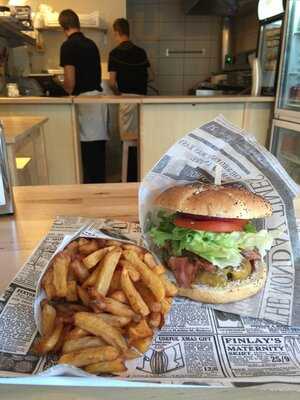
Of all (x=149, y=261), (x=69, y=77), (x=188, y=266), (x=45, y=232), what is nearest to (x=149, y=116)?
(x=69, y=77)

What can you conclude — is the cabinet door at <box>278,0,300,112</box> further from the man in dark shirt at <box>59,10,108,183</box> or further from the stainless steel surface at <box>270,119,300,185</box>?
the man in dark shirt at <box>59,10,108,183</box>

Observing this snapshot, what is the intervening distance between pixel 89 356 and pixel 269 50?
3.97m

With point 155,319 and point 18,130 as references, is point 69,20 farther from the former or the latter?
point 155,319

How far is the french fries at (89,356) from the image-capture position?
1.49 ft

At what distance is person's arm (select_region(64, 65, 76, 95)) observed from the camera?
10.9 ft

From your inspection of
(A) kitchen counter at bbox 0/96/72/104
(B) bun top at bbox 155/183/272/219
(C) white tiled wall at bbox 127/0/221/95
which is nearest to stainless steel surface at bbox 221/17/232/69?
(C) white tiled wall at bbox 127/0/221/95

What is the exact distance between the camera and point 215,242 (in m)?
0.80

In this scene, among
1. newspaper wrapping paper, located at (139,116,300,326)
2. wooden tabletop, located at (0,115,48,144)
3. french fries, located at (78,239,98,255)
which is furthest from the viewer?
wooden tabletop, located at (0,115,48,144)

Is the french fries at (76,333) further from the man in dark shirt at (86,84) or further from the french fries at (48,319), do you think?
the man in dark shirt at (86,84)

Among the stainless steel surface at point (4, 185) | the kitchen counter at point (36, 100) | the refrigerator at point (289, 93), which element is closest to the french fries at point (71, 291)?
the stainless steel surface at point (4, 185)

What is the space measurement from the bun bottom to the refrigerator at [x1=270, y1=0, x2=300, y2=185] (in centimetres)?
253

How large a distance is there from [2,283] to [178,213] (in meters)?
0.44

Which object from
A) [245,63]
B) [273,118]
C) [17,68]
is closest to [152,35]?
[245,63]

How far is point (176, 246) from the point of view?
2.73 feet
